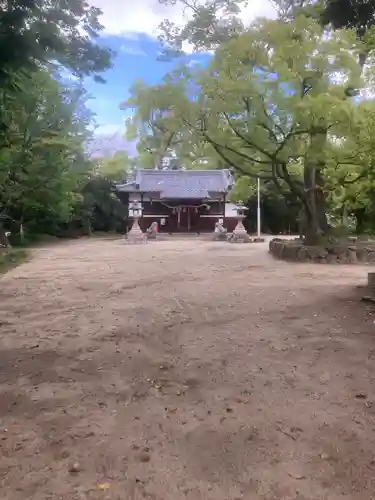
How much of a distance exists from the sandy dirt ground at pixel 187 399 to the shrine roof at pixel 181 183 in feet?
73.8

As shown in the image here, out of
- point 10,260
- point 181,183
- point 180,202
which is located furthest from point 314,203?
point 181,183

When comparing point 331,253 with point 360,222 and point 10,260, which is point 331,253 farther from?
point 360,222

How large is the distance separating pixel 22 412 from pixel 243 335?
2517mm

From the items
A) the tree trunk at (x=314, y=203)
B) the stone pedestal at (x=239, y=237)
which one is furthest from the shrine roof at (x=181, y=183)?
the tree trunk at (x=314, y=203)

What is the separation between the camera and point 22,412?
2916mm

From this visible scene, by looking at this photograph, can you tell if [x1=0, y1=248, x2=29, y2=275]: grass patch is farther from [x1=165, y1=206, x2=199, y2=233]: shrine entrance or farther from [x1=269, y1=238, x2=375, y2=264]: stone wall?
[x1=165, y1=206, x2=199, y2=233]: shrine entrance

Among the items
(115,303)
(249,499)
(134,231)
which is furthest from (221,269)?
(134,231)

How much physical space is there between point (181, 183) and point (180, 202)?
1714 millimetres

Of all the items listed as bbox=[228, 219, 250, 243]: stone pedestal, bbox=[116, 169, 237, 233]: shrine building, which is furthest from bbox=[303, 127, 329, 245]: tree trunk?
bbox=[116, 169, 237, 233]: shrine building

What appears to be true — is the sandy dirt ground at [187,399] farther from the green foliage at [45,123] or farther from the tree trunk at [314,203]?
the tree trunk at [314,203]

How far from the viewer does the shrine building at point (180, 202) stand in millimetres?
28984

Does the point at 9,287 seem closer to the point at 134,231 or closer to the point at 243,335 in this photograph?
the point at 243,335

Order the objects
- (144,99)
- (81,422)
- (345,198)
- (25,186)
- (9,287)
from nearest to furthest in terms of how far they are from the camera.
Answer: (81,422), (9,287), (144,99), (345,198), (25,186)

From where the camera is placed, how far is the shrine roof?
28828mm
